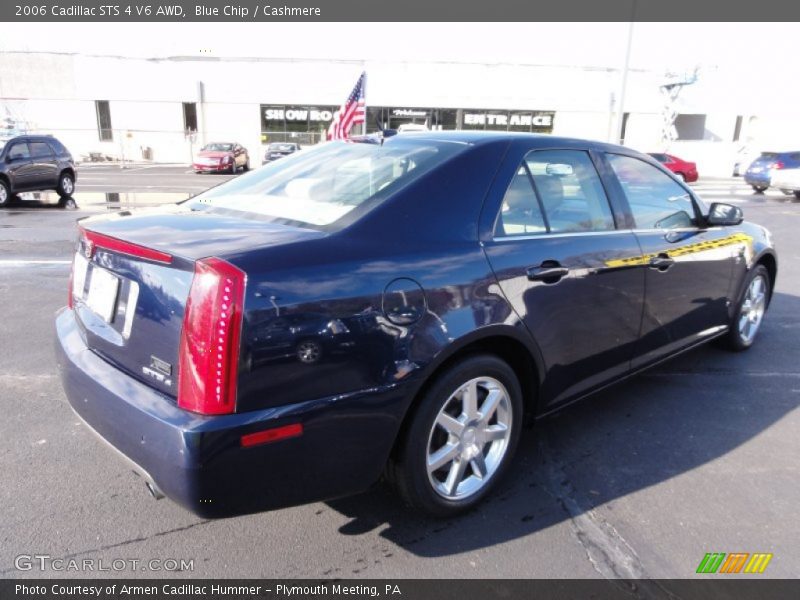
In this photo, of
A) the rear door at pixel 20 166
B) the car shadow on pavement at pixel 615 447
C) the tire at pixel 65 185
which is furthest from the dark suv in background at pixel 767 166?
the rear door at pixel 20 166

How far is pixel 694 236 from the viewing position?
3.98 meters

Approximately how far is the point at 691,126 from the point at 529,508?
47.3 m

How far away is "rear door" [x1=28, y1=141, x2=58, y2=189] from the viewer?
14.7 m

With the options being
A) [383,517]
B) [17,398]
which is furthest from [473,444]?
[17,398]

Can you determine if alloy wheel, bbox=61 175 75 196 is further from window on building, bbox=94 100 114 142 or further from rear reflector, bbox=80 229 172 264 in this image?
window on building, bbox=94 100 114 142

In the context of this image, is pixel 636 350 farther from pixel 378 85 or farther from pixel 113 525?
pixel 378 85

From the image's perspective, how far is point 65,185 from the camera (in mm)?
15844

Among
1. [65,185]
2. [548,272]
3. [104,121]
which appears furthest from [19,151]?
[104,121]

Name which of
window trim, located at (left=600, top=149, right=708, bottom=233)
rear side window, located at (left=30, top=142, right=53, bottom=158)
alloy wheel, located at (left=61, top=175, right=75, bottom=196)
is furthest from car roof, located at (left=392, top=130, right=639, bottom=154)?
alloy wheel, located at (left=61, top=175, right=75, bottom=196)

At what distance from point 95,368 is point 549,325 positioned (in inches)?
80.3

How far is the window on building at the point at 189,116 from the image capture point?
38.4m

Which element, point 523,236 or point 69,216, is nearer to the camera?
point 523,236

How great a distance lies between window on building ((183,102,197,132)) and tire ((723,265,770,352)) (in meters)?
38.5

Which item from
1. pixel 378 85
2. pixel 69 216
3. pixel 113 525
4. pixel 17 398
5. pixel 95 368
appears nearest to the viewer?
pixel 95 368
